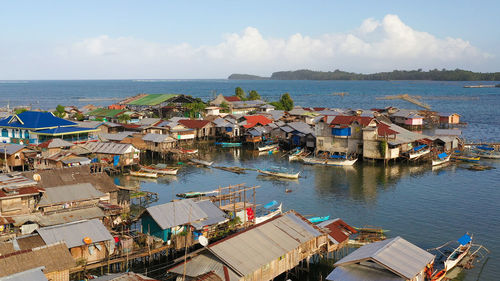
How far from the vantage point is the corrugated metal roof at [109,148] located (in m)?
46.6

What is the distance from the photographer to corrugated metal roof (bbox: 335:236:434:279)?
17703 mm

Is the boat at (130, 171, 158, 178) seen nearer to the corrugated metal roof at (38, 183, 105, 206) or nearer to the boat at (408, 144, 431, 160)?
the corrugated metal roof at (38, 183, 105, 206)

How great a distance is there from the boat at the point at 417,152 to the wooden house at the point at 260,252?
31132mm

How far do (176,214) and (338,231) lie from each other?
9.52 metres

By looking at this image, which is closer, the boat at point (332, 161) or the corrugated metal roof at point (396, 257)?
the corrugated metal roof at point (396, 257)

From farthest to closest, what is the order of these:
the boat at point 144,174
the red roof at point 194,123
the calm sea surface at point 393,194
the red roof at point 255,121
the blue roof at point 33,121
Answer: the red roof at point 194,123, the red roof at point 255,121, the blue roof at point 33,121, the boat at point 144,174, the calm sea surface at point 393,194

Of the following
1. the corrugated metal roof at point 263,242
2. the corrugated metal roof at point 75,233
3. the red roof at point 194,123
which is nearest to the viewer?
the corrugated metal roof at point 263,242

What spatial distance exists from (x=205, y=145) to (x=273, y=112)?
19053 millimetres

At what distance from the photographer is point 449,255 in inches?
936

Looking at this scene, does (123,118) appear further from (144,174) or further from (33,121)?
(144,174)

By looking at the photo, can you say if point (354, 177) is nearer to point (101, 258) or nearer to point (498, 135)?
point (101, 258)

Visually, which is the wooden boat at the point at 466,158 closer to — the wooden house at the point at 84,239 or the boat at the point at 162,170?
the boat at the point at 162,170

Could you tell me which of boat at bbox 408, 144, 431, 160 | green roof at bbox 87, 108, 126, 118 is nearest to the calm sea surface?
boat at bbox 408, 144, 431, 160

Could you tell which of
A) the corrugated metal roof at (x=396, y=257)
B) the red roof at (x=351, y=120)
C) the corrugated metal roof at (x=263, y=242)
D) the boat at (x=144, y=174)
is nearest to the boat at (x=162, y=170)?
the boat at (x=144, y=174)
